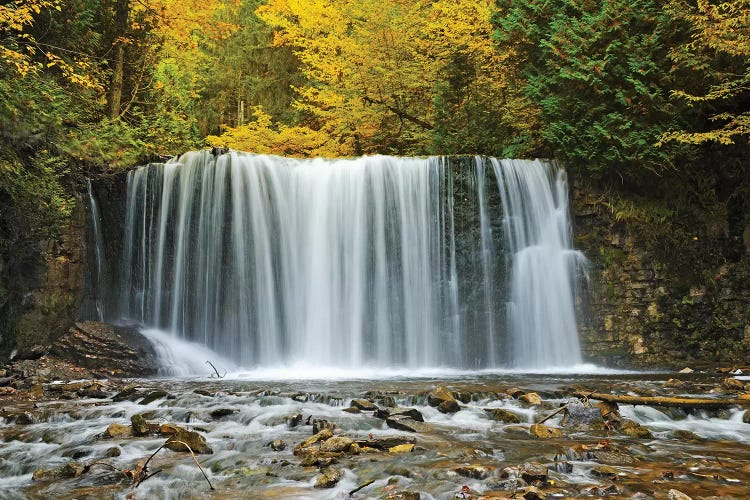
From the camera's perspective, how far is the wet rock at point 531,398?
6879 millimetres

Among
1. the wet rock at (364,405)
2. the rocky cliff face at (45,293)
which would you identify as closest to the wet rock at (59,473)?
the wet rock at (364,405)

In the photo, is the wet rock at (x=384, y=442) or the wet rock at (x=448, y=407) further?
the wet rock at (x=448, y=407)

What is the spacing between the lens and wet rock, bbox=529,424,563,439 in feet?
17.9

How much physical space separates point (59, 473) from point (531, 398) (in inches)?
203

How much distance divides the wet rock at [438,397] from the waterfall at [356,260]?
4.37m

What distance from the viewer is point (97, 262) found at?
11.6m

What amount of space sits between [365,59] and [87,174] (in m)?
8.68

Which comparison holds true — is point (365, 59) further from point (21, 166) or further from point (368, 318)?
point (21, 166)

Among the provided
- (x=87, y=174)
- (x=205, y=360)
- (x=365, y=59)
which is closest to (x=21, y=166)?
(x=87, y=174)

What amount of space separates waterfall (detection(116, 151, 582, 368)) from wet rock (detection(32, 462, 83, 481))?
680 centimetres

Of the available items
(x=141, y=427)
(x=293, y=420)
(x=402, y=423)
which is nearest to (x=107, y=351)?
(x=141, y=427)

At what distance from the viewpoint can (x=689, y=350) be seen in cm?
1125

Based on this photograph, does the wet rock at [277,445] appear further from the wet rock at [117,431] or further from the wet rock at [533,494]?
the wet rock at [533,494]

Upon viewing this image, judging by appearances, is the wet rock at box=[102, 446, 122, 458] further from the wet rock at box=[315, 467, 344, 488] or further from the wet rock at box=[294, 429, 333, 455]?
the wet rock at box=[315, 467, 344, 488]
